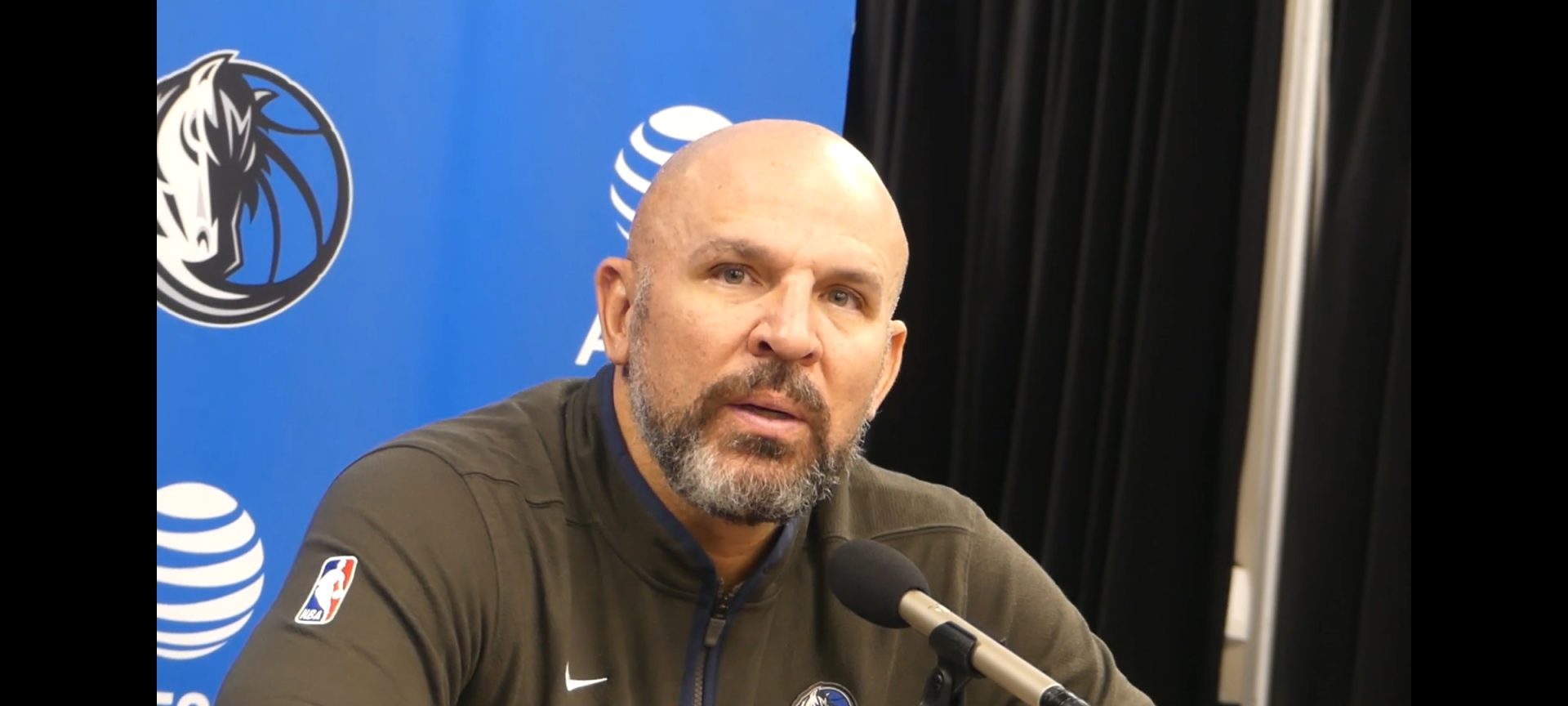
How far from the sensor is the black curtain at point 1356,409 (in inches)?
106

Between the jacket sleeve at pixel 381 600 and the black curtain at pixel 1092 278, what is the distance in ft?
5.93

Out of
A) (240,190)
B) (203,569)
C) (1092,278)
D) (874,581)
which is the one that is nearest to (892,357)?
(874,581)

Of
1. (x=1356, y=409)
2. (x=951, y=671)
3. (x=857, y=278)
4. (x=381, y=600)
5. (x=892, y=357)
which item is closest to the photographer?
(x=951, y=671)

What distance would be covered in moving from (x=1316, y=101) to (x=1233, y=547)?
0.98 meters

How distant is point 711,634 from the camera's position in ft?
5.63

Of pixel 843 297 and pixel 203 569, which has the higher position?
pixel 843 297

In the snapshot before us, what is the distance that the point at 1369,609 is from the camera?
271 cm

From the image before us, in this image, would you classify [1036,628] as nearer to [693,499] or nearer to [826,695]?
[826,695]

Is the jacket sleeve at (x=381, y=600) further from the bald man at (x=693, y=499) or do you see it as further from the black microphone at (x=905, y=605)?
the black microphone at (x=905, y=605)

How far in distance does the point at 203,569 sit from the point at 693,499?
148 cm

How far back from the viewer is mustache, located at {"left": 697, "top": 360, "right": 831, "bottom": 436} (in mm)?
1640

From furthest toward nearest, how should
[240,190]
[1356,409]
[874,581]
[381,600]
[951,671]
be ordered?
[1356,409] → [240,190] → [381,600] → [874,581] → [951,671]

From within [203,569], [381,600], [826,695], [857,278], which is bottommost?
[203,569]
